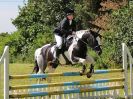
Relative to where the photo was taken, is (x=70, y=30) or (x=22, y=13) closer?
(x=70, y=30)

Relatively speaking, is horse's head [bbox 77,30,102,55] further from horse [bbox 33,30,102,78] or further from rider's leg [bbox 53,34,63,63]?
rider's leg [bbox 53,34,63,63]

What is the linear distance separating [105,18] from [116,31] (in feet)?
11.4

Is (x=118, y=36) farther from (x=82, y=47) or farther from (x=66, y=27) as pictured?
(x=82, y=47)

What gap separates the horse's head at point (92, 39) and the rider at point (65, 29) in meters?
0.40

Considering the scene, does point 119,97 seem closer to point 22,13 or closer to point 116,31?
point 116,31

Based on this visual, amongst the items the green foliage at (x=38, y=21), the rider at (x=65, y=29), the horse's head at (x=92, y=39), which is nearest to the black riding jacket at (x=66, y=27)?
the rider at (x=65, y=29)

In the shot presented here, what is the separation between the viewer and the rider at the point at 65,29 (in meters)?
10.8

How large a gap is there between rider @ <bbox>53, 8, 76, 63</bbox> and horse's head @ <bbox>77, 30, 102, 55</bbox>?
1.32ft

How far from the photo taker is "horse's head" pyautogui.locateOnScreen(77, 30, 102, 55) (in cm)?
1007

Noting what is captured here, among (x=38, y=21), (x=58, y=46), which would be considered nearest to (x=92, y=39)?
(x=58, y=46)

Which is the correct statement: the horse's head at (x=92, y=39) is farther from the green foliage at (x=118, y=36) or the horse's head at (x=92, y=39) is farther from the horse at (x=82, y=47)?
the green foliage at (x=118, y=36)

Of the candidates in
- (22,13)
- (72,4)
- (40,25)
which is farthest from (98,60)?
(22,13)

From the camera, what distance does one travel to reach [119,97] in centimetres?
1080

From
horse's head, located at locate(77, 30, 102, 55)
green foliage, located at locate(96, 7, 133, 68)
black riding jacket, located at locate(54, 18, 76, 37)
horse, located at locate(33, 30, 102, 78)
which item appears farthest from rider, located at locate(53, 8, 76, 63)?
green foliage, located at locate(96, 7, 133, 68)
